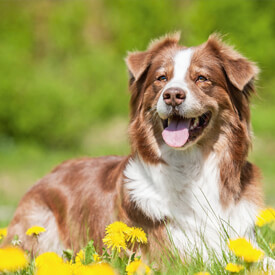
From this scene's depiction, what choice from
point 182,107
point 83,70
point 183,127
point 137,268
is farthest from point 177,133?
point 83,70

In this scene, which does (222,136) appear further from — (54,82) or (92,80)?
(92,80)

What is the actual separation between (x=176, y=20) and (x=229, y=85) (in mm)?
27418

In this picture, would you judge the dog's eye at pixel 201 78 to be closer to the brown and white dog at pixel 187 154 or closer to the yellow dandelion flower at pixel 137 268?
the brown and white dog at pixel 187 154

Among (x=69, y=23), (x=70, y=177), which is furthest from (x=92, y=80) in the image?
(x=70, y=177)

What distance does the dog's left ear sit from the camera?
4141 mm

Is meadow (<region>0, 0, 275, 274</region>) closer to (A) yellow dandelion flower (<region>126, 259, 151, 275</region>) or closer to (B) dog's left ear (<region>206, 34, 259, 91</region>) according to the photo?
(B) dog's left ear (<region>206, 34, 259, 91</region>)

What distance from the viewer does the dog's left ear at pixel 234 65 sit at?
414 cm

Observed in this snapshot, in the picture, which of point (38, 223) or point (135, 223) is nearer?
point (135, 223)

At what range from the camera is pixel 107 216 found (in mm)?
4344

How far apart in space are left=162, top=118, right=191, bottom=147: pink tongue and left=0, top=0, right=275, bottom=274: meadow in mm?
8585

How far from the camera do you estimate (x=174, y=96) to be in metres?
3.81

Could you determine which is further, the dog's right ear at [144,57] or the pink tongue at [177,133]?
the dog's right ear at [144,57]

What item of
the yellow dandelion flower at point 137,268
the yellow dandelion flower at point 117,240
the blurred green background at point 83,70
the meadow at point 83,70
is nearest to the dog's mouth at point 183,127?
the yellow dandelion flower at point 117,240

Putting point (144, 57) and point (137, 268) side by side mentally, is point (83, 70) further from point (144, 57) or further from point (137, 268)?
point (137, 268)
